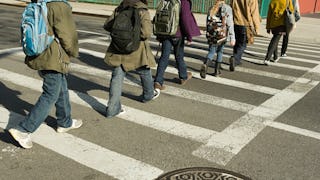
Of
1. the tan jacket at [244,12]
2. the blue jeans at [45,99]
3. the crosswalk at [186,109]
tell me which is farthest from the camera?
the tan jacket at [244,12]

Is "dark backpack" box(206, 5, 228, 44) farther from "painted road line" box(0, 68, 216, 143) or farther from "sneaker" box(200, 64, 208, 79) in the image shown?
"painted road line" box(0, 68, 216, 143)


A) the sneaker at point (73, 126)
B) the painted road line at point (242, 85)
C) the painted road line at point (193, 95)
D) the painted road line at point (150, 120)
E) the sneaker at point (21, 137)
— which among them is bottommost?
the painted road line at point (242, 85)

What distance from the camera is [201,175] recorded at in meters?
3.70

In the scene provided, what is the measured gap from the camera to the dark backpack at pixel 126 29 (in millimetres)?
4715

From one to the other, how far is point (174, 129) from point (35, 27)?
2.03 meters

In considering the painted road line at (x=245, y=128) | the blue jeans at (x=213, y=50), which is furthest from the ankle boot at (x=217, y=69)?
the painted road line at (x=245, y=128)

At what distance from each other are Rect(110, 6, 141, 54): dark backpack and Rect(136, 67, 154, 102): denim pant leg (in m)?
0.66

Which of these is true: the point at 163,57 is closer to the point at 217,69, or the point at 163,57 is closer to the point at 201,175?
the point at 217,69

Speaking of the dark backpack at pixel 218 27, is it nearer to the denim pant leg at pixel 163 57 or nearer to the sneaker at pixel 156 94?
the denim pant leg at pixel 163 57

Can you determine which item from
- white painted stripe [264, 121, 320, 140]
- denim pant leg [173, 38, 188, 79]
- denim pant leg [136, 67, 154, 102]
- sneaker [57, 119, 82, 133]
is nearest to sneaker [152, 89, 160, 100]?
denim pant leg [136, 67, 154, 102]

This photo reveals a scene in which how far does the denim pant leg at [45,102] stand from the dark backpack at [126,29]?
3.03ft

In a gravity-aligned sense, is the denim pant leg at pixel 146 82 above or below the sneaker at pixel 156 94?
above

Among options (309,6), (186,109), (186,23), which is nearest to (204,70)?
(186,23)

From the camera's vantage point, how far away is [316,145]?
4.46 metres
